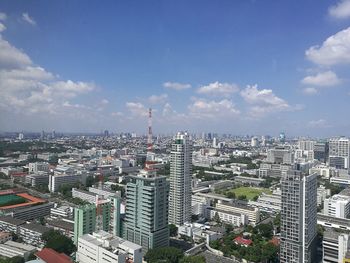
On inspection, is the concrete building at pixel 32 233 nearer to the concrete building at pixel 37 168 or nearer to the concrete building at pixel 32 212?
the concrete building at pixel 32 212

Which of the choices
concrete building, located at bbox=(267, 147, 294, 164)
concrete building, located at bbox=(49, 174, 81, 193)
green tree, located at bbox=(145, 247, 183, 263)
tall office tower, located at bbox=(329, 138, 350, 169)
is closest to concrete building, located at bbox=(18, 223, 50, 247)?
green tree, located at bbox=(145, 247, 183, 263)

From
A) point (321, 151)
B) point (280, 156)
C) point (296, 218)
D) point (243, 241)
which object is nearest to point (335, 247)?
point (296, 218)

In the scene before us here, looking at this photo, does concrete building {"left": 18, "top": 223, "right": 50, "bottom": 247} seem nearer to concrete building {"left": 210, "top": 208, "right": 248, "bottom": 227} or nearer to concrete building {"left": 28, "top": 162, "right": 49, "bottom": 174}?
concrete building {"left": 210, "top": 208, "right": 248, "bottom": 227}

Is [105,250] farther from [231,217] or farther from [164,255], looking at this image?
[231,217]

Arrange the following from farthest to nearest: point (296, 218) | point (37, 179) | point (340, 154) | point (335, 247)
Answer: point (340, 154) → point (37, 179) → point (335, 247) → point (296, 218)

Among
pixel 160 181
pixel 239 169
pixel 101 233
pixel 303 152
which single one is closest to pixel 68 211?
pixel 101 233

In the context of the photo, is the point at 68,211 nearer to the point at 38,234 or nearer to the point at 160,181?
the point at 38,234

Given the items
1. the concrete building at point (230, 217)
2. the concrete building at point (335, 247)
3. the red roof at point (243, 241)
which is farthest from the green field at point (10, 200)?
the concrete building at point (335, 247)
